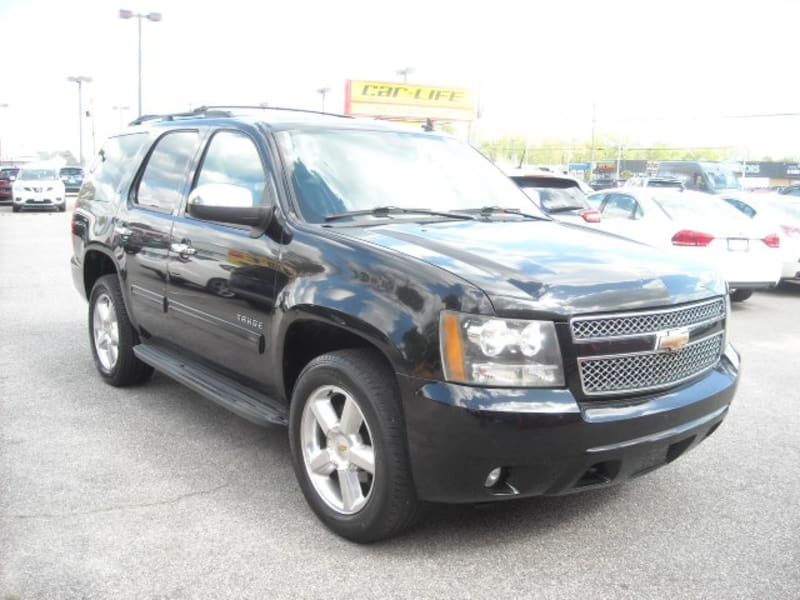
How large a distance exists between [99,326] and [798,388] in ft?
17.3

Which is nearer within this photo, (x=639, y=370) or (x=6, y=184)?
(x=639, y=370)

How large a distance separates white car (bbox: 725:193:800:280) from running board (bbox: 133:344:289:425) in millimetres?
8694

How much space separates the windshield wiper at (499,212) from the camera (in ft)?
14.4

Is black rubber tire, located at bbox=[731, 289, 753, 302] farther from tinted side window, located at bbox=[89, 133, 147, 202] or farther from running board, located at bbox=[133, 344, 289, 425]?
running board, located at bbox=[133, 344, 289, 425]

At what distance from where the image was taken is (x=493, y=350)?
9.84 feet

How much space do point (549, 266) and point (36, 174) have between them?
30259 millimetres

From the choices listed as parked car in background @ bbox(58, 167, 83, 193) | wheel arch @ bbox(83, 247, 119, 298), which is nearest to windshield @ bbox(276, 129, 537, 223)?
wheel arch @ bbox(83, 247, 119, 298)

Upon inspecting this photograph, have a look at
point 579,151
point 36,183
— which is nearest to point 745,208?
point 36,183

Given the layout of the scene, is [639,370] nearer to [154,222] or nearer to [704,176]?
[154,222]

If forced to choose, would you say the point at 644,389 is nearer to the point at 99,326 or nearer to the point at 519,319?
the point at 519,319

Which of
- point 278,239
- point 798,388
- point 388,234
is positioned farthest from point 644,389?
point 798,388

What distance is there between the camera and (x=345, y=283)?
3375 millimetres

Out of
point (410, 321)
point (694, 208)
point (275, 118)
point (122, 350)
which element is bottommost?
point (122, 350)

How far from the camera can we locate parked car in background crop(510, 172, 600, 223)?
7.85m
